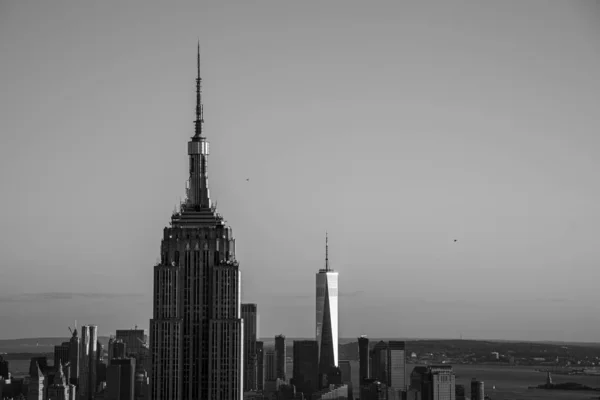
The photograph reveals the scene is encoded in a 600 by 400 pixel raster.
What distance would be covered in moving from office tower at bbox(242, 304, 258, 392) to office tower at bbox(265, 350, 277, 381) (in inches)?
156

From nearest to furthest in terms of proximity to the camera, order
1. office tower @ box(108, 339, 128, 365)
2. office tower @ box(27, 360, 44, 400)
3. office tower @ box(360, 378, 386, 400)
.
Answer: office tower @ box(27, 360, 44, 400) → office tower @ box(108, 339, 128, 365) → office tower @ box(360, 378, 386, 400)

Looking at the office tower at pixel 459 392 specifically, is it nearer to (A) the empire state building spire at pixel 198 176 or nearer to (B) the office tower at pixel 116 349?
(B) the office tower at pixel 116 349

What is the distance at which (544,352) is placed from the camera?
267 ft

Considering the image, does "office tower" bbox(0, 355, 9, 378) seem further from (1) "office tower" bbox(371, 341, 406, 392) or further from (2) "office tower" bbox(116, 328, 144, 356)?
(1) "office tower" bbox(371, 341, 406, 392)

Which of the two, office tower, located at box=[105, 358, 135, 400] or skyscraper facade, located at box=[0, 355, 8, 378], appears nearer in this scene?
office tower, located at box=[105, 358, 135, 400]

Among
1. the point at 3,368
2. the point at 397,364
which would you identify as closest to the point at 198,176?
the point at 3,368

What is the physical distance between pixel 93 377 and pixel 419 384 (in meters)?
18.8

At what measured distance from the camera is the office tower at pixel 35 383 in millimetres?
54938

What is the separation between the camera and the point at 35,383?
56.7 m

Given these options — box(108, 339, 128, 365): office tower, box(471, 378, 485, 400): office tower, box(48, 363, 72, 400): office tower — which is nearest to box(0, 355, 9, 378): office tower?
box(48, 363, 72, 400): office tower

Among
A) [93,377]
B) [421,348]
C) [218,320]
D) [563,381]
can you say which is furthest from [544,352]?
[218,320]

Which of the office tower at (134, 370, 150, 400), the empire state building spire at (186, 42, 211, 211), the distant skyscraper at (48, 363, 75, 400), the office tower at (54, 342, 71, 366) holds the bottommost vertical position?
the distant skyscraper at (48, 363, 75, 400)

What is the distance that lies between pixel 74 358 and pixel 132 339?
23.6 feet

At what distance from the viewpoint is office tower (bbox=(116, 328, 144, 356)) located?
162ft
